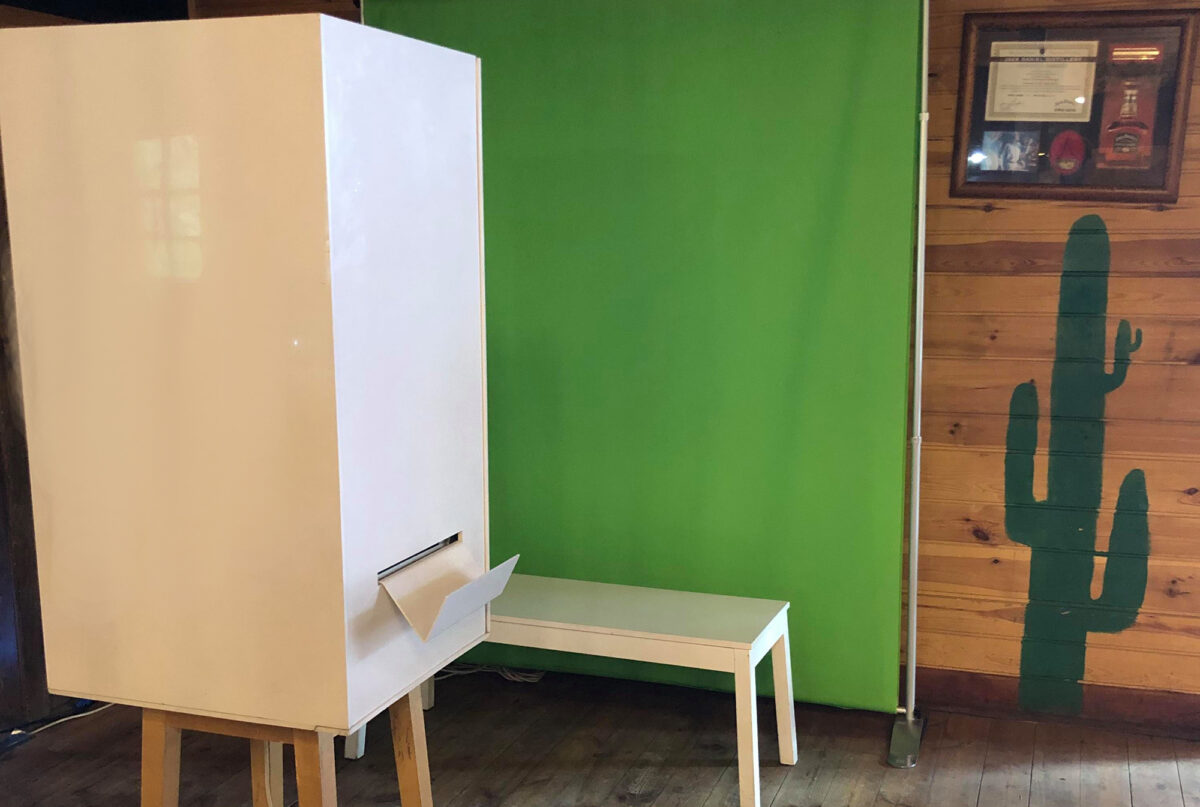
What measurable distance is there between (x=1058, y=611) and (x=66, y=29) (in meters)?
2.58

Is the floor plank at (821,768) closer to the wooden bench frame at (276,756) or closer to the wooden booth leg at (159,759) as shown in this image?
the wooden bench frame at (276,756)

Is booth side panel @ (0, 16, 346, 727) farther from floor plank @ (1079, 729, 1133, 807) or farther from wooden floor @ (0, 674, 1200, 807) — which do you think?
floor plank @ (1079, 729, 1133, 807)

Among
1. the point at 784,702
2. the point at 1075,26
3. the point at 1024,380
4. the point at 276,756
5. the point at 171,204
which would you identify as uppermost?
the point at 1075,26

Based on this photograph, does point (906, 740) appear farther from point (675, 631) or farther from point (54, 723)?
point (54, 723)

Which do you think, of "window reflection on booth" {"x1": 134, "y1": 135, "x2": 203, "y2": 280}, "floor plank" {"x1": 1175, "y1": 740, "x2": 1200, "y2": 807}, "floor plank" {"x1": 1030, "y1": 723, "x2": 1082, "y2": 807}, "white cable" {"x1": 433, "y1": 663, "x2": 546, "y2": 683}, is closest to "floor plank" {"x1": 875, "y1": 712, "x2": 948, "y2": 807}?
"floor plank" {"x1": 1030, "y1": 723, "x2": 1082, "y2": 807}

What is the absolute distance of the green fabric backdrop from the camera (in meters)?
2.65

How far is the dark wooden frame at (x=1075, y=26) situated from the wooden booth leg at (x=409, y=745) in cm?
186

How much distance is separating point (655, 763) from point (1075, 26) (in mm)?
2088

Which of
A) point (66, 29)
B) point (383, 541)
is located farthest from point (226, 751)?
point (66, 29)

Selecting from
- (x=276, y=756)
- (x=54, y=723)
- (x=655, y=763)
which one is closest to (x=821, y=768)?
(x=655, y=763)

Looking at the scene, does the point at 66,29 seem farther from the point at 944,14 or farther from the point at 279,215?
Result: the point at 944,14

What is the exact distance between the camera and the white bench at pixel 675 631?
92.2 inches

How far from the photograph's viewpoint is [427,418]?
1621 millimetres

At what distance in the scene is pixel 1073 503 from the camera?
2719 millimetres
